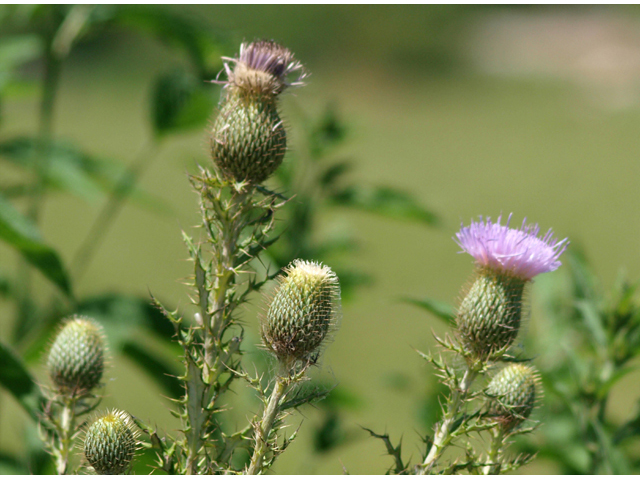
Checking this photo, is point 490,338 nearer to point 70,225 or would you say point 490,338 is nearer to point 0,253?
point 0,253

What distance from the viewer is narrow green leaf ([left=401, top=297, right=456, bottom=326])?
1112 millimetres

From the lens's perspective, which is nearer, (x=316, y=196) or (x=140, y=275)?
(x=316, y=196)

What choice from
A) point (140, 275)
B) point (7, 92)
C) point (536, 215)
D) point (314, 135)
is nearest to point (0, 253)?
point (140, 275)

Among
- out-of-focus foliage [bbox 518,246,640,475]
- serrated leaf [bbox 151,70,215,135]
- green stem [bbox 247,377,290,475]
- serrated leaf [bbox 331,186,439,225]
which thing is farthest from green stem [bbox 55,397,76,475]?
serrated leaf [bbox 331,186,439,225]

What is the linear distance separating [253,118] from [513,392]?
0.66m

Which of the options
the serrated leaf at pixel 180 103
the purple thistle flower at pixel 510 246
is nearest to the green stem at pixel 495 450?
the purple thistle flower at pixel 510 246

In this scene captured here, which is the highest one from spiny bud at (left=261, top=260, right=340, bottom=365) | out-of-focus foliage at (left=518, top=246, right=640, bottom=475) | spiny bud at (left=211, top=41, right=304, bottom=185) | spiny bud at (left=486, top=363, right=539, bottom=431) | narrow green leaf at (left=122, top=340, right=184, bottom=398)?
spiny bud at (left=211, top=41, right=304, bottom=185)

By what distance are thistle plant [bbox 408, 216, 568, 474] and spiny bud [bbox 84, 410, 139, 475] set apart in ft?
1.50

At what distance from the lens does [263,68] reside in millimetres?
1041

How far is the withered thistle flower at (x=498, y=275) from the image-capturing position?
1030 millimetres

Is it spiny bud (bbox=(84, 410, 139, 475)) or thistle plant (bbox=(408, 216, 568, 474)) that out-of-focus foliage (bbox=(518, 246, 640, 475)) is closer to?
thistle plant (bbox=(408, 216, 568, 474))

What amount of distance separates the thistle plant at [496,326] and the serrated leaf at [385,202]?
2.86ft

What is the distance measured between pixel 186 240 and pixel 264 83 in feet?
1.04

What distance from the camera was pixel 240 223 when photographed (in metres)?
0.97
